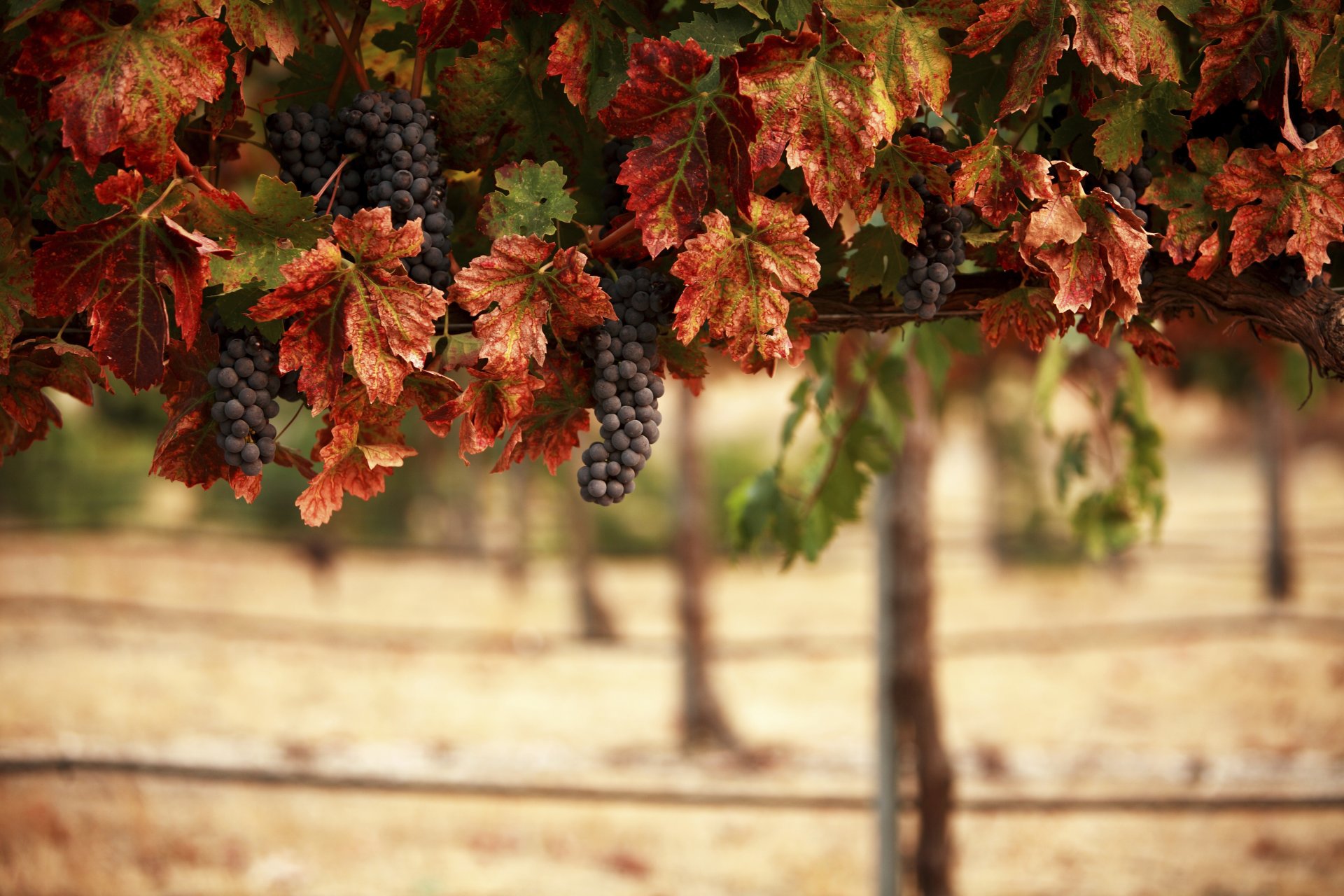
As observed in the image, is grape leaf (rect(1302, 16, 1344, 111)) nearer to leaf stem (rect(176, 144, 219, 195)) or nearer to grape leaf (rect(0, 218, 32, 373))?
leaf stem (rect(176, 144, 219, 195))

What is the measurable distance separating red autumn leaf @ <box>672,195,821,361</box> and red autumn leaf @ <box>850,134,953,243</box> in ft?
0.30

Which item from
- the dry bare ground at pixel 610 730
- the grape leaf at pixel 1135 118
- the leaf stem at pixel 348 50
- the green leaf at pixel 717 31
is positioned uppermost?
the leaf stem at pixel 348 50

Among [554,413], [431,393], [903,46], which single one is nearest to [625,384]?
[554,413]

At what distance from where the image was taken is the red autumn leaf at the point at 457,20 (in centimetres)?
109

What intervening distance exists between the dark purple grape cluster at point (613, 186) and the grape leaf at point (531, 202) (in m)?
0.15

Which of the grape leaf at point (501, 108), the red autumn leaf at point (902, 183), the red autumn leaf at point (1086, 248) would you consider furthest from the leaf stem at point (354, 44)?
the red autumn leaf at point (1086, 248)

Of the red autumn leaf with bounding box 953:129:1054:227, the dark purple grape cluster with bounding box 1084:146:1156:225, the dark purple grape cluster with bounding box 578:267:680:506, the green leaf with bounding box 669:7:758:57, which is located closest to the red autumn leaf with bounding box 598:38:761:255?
the green leaf with bounding box 669:7:758:57

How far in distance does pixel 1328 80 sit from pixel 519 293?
878mm

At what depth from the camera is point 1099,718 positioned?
9.89 m

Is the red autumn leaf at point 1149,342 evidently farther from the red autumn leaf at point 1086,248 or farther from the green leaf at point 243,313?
the green leaf at point 243,313

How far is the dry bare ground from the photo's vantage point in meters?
6.76

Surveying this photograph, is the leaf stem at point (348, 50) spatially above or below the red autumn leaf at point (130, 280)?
above

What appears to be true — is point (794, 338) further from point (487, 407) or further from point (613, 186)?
point (487, 407)

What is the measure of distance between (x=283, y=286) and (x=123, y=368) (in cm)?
17
